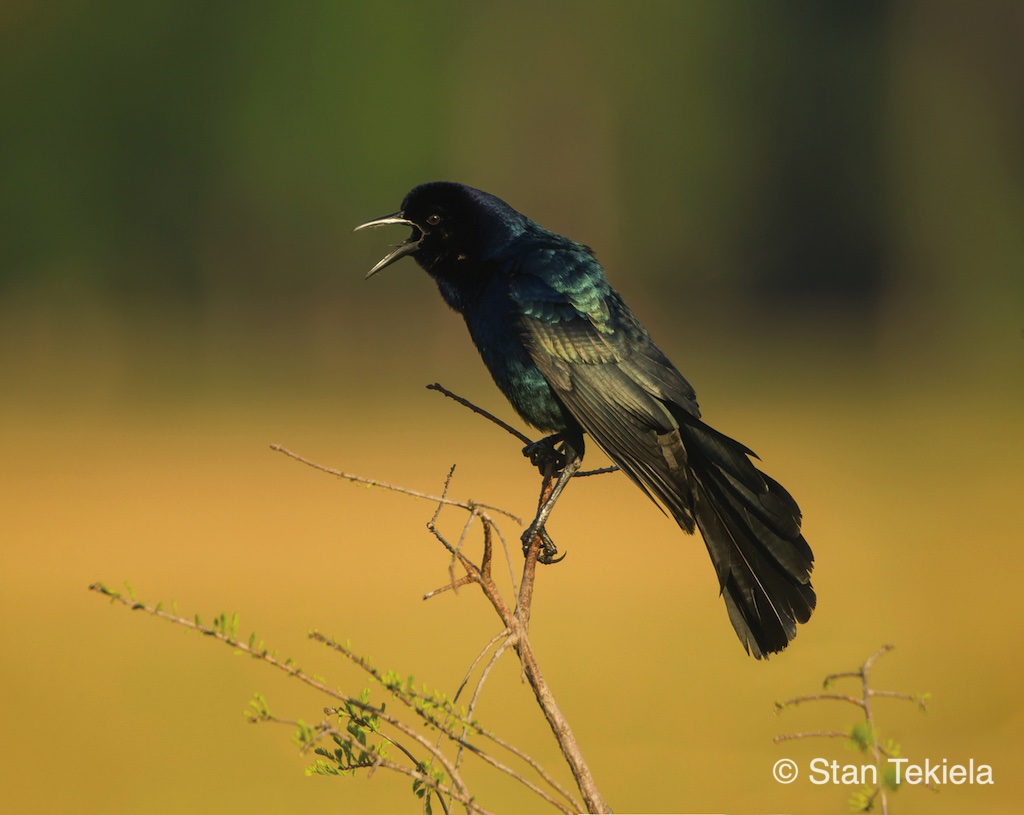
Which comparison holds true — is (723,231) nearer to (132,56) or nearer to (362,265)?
(362,265)

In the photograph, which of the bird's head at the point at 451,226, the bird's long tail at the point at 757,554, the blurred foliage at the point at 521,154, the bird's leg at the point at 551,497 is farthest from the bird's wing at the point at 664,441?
the blurred foliage at the point at 521,154

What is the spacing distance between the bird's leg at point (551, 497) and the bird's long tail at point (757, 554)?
1.14 ft

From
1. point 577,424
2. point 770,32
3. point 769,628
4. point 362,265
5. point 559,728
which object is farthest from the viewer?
point 770,32

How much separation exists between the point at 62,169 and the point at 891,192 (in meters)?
18.7

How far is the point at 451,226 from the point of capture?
14.4 ft

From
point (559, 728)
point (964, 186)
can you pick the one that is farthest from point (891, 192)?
point (559, 728)

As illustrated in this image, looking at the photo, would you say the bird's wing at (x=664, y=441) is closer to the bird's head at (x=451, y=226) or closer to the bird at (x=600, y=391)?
the bird at (x=600, y=391)

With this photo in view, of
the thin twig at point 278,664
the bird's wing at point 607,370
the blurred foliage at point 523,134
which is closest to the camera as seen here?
the thin twig at point 278,664

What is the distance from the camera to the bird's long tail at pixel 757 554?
10.2 feet

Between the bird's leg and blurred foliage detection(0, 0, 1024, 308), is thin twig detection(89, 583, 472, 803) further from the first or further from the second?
blurred foliage detection(0, 0, 1024, 308)

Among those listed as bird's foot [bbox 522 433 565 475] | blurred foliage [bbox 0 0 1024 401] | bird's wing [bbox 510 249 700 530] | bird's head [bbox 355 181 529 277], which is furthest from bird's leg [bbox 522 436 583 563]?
blurred foliage [bbox 0 0 1024 401]

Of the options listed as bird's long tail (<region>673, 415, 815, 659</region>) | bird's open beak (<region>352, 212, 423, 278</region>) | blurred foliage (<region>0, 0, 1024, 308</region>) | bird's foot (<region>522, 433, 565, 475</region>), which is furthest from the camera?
blurred foliage (<region>0, 0, 1024, 308</region>)

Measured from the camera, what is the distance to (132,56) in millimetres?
25203

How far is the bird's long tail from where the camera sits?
3.12m
